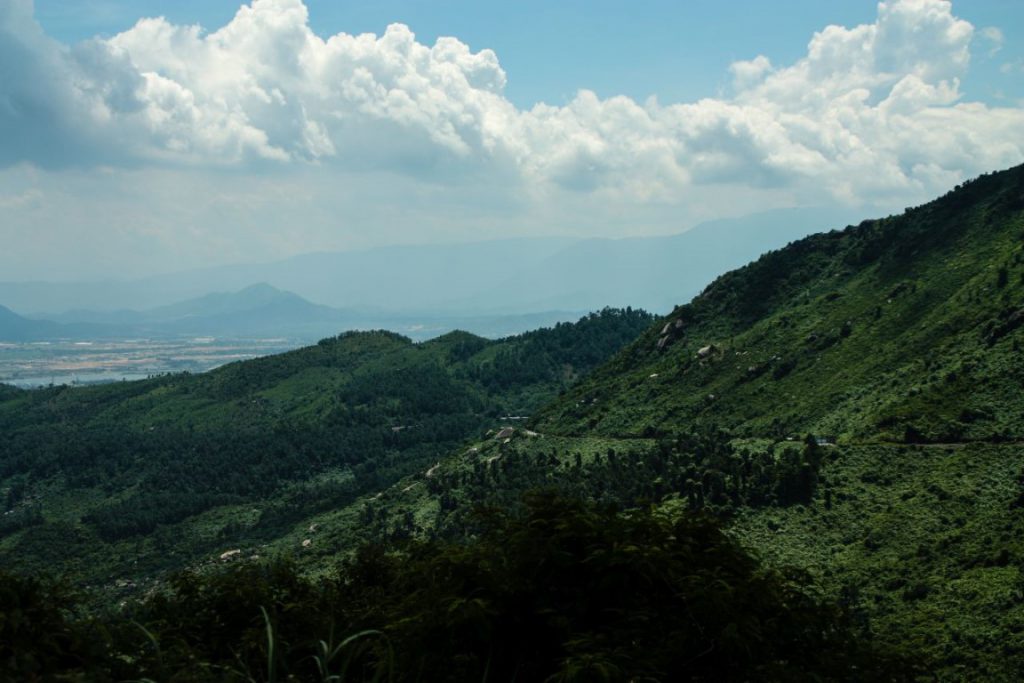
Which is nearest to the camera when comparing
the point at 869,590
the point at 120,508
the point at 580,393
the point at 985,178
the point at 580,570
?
the point at 580,570

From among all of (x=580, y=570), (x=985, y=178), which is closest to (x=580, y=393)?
(x=985, y=178)

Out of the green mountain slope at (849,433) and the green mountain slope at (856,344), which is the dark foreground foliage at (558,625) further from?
the green mountain slope at (856,344)

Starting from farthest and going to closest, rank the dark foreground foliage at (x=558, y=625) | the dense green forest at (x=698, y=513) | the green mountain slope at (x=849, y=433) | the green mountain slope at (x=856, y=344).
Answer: the green mountain slope at (x=856, y=344)
the green mountain slope at (x=849, y=433)
the dense green forest at (x=698, y=513)
the dark foreground foliage at (x=558, y=625)

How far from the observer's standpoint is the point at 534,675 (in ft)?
90.8

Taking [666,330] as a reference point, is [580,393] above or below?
below

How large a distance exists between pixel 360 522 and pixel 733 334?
75777mm

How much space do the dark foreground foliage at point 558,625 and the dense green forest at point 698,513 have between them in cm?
12

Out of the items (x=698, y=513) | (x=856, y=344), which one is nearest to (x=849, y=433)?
(x=856, y=344)

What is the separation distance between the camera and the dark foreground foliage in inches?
1003

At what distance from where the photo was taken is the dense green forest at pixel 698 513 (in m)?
28.1

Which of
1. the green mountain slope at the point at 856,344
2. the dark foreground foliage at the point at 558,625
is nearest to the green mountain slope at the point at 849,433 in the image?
the green mountain slope at the point at 856,344

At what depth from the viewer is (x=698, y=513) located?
3388cm

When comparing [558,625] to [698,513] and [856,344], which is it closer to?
[698,513]

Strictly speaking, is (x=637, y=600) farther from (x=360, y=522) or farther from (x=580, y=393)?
(x=580, y=393)
